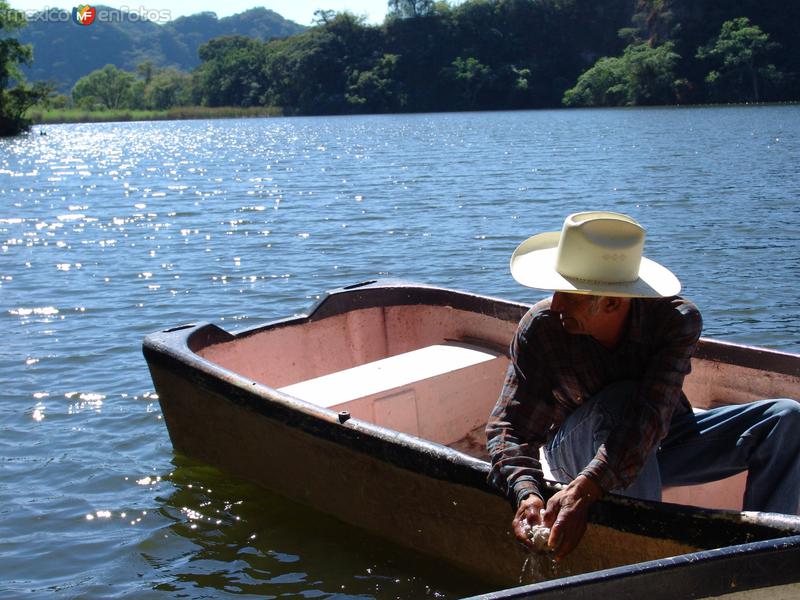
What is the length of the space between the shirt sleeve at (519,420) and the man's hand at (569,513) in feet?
0.70

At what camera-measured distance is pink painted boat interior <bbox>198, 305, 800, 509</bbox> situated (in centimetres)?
550

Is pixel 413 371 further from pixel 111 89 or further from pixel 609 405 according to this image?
pixel 111 89

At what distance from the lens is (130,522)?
631 centimetres

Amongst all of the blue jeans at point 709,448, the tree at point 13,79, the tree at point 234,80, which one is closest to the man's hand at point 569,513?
the blue jeans at point 709,448

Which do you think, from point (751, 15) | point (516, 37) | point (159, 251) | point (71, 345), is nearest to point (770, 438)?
point (71, 345)

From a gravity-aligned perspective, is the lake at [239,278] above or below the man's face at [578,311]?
below

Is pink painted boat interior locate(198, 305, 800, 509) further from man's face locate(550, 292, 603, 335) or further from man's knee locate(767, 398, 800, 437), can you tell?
man's face locate(550, 292, 603, 335)

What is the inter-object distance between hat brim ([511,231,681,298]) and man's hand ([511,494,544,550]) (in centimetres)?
74

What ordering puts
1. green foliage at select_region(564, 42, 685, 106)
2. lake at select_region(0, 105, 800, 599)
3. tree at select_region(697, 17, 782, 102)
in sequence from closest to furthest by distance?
lake at select_region(0, 105, 800, 599)
tree at select_region(697, 17, 782, 102)
green foliage at select_region(564, 42, 685, 106)

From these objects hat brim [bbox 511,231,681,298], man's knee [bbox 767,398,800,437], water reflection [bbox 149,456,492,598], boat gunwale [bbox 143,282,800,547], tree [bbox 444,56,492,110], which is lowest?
water reflection [bbox 149,456,492,598]

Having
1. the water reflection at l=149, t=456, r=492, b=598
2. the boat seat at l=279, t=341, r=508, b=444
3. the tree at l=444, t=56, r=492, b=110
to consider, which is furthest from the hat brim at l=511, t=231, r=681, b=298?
the tree at l=444, t=56, r=492, b=110

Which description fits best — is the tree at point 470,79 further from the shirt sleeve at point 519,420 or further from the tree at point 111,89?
the shirt sleeve at point 519,420

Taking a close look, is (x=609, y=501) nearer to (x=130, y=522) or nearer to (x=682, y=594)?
→ (x=682, y=594)

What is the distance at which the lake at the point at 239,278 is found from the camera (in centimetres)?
570
